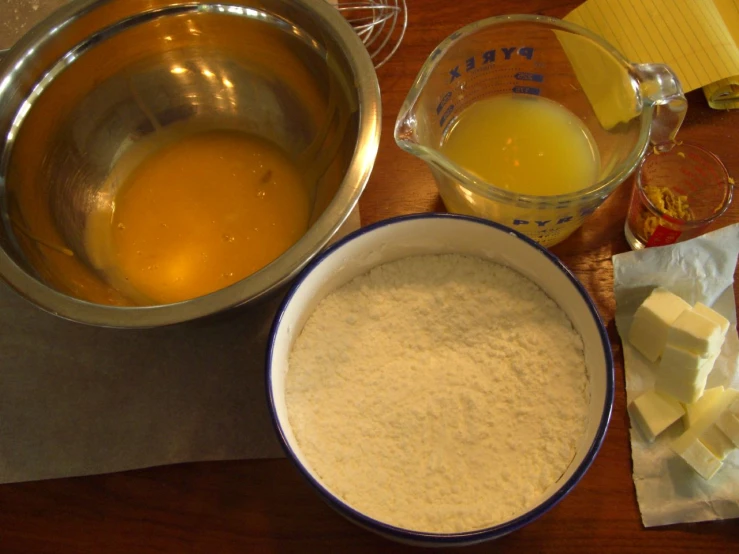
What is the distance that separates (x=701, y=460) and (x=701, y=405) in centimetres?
6

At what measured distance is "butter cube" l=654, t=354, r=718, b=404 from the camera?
2.12 feet

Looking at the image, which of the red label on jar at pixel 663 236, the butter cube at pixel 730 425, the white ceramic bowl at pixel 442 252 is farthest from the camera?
the red label on jar at pixel 663 236

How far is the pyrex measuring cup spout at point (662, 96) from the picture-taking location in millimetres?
682

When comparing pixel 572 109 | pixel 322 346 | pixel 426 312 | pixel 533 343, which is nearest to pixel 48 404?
pixel 322 346

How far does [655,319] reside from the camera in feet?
2.24

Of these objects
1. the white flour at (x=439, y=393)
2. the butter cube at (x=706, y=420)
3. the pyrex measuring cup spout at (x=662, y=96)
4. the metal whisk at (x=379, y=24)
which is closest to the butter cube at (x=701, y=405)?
the butter cube at (x=706, y=420)

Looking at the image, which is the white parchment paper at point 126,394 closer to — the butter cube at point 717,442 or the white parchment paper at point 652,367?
the white parchment paper at point 652,367

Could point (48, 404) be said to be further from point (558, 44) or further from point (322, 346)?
point (558, 44)

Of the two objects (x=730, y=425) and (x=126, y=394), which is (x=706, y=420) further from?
(x=126, y=394)

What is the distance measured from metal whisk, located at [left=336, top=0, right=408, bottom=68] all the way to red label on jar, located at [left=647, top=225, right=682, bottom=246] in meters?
0.45

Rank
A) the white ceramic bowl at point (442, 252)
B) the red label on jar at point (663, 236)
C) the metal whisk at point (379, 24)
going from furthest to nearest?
the metal whisk at point (379, 24)
the red label on jar at point (663, 236)
the white ceramic bowl at point (442, 252)

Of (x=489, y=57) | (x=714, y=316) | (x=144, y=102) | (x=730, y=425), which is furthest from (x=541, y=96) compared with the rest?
(x=144, y=102)

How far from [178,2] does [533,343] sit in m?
0.66

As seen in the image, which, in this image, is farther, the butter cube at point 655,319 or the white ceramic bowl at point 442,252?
the butter cube at point 655,319
